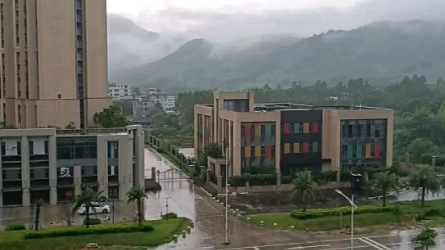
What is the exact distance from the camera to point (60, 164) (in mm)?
36969

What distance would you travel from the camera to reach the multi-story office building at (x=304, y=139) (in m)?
42.3

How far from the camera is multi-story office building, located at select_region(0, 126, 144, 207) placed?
36.1 m

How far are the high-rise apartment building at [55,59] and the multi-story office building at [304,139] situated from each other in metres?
10.6

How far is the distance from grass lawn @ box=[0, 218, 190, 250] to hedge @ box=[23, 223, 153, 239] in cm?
26

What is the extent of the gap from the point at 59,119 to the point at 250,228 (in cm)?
2033

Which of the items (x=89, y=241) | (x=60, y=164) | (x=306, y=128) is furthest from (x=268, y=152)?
(x=89, y=241)

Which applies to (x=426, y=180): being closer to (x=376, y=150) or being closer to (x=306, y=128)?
(x=376, y=150)

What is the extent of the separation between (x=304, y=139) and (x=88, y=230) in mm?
20585

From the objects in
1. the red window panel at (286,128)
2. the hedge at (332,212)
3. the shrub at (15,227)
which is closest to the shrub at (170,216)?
the hedge at (332,212)

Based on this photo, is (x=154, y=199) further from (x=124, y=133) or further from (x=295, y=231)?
(x=295, y=231)

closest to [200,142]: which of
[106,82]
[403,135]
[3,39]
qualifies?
[106,82]

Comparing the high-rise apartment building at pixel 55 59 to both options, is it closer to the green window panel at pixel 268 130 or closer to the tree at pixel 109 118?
the tree at pixel 109 118

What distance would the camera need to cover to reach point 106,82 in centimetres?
4666

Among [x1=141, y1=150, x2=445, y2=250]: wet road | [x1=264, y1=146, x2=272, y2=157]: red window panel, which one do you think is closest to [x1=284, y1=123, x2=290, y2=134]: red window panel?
[x1=264, y1=146, x2=272, y2=157]: red window panel
